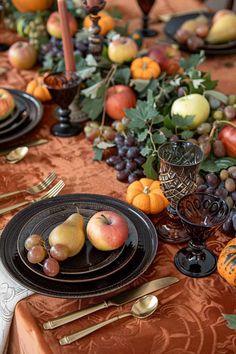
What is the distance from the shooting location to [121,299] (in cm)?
80

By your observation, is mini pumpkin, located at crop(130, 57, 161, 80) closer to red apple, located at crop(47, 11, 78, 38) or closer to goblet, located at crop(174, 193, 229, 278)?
red apple, located at crop(47, 11, 78, 38)

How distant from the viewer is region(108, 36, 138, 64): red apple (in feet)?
4.58

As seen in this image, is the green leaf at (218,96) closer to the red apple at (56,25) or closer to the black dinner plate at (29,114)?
the black dinner plate at (29,114)

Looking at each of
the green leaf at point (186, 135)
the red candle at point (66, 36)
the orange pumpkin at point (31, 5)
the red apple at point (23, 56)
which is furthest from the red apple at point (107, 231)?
the orange pumpkin at point (31, 5)

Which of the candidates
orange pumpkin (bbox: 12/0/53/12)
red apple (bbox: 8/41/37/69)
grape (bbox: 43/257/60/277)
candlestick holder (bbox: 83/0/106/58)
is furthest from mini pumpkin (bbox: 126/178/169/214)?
orange pumpkin (bbox: 12/0/53/12)

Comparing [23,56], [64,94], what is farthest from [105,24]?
[64,94]

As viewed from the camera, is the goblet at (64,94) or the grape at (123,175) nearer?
the grape at (123,175)

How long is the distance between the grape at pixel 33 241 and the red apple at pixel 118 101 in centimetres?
53

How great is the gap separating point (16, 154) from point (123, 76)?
379 millimetres

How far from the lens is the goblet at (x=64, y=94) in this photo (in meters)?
1.20

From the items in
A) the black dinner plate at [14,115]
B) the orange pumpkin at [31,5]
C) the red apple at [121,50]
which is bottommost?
the black dinner plate at [14,115]

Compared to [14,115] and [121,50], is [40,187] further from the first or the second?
[121,50]

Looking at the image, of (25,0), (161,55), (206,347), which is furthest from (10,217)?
(25,0)

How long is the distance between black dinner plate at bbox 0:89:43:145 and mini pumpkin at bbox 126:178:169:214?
36 cm
